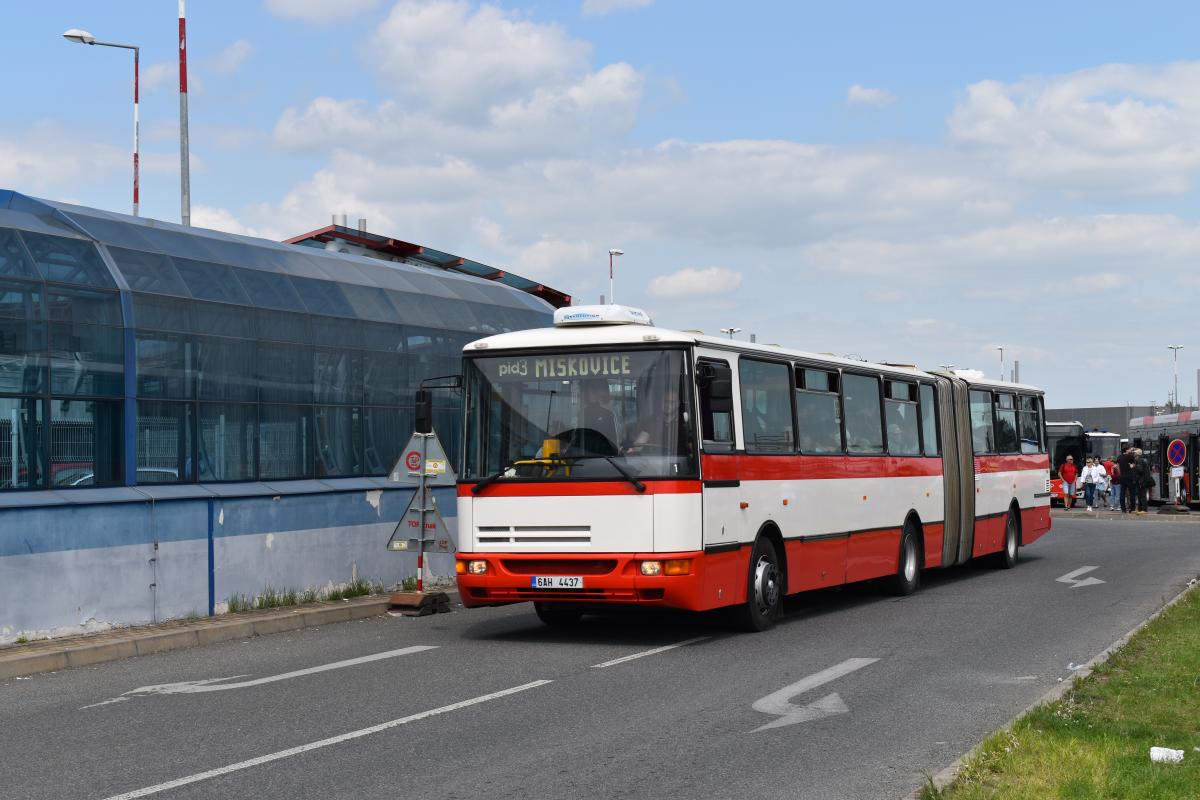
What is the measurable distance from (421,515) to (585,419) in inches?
169

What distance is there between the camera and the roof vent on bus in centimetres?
1435

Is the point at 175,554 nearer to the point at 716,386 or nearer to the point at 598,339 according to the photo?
the point at 598,339

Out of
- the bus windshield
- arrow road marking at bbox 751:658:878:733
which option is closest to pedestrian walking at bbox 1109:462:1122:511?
the bus windshield

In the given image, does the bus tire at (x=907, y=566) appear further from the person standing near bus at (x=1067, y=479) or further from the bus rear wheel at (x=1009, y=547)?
the person standing near bus at (x=1067, y=479)

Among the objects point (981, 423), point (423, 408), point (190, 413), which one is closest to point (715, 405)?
point (423, 408)

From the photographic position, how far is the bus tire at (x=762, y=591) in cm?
1458

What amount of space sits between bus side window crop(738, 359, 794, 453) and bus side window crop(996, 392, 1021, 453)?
30.0 ft

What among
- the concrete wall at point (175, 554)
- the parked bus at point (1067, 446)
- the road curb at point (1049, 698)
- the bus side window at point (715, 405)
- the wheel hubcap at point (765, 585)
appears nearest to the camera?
the road curb at point (1049, 698)

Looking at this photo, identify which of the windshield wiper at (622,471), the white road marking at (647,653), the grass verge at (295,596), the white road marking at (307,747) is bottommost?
the white road marking at (307,747)

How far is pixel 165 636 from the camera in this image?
14.1 m

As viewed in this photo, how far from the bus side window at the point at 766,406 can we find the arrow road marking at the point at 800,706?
3.92 m

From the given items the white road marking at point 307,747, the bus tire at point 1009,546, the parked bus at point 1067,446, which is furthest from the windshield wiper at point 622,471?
the parked bus at point 1067,446

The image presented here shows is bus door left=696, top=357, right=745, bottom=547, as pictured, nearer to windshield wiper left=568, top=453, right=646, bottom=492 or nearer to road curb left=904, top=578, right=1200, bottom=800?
windshield wiper left=568, top=453, right=646, bottom=492

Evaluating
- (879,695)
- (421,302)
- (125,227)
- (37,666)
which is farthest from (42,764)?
(421,302)
